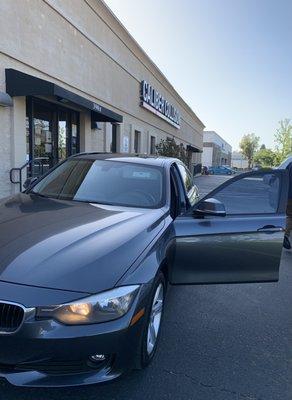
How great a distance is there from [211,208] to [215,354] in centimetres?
124

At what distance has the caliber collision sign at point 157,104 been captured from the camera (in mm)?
19447

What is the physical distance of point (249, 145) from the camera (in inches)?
4377

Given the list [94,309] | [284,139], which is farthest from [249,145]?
[94,309]

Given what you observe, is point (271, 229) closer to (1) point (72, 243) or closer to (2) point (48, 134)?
(1) point (72, 243)

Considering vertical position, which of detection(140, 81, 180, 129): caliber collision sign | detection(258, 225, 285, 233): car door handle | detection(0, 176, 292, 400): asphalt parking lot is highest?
detection(140, 81, 180, 129): caliber collision sign

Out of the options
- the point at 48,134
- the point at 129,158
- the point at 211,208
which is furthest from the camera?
the point at 48,134

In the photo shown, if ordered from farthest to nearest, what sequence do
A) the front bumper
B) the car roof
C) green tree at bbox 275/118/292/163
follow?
1. green tree at bbox 275/118/292/163
2. the car roof
3. the front bumper

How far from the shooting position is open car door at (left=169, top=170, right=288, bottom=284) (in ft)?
11.7

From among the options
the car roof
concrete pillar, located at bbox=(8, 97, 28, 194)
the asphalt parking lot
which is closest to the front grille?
the asphalt parking lot

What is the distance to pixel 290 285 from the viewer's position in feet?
16.5

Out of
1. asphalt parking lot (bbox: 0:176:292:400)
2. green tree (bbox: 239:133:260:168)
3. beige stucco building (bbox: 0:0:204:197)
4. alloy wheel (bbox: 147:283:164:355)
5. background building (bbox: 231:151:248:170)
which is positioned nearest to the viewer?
asphalt parking lot (bbox: 0:176:292:400)

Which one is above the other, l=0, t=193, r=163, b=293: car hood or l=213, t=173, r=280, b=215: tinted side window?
l=213, t=173, r=280, b=215: tinted side window

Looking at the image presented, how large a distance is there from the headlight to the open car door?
3.69 feet

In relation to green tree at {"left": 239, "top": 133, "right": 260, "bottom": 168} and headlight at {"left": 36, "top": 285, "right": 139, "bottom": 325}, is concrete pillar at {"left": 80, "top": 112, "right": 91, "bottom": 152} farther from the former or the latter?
green tree at {"left": 239, "top": 133, "right": 260, "bottom": 168}
